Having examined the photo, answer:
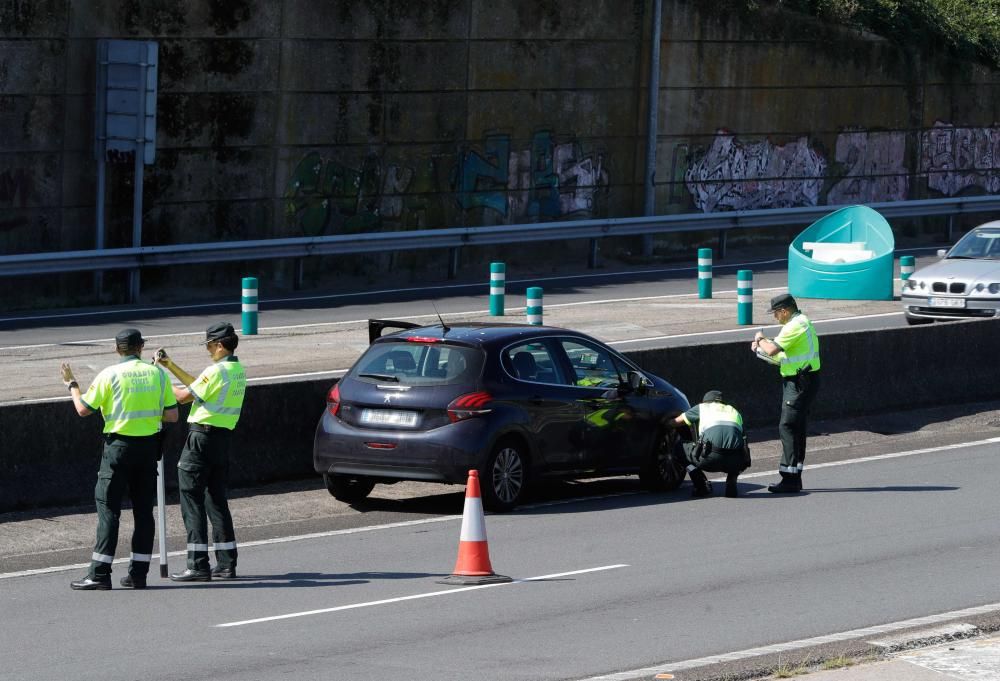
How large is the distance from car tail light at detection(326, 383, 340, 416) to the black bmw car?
2 cm

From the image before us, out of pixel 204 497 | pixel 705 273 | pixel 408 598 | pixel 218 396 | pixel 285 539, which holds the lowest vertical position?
pixel 285 539

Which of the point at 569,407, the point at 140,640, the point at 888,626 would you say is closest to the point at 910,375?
the point at 569,407

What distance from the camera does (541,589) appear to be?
11.4m

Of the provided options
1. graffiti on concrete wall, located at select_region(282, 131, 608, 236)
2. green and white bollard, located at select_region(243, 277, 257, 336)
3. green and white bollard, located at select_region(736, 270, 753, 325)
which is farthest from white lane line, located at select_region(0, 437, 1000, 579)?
graffiti on concrete wall, located at select_region(282, 131, 608, 236)

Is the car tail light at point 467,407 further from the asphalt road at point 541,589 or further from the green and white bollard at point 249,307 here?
the green and white bollard at point 249,307

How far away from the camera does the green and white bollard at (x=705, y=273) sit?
28.3 m

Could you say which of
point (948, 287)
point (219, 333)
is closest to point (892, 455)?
point (948, 287)

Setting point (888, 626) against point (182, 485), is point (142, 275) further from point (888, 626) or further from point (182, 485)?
point (888, 626)

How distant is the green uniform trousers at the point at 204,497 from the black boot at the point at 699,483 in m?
4.81

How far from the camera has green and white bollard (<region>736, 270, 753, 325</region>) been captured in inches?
995

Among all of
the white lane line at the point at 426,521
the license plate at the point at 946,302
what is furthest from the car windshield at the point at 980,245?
the white lane line at the point at 426,521

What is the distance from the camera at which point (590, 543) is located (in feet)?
42.9

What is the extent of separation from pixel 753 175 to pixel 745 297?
13.5m

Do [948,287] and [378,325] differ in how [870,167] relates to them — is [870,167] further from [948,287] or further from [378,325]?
[378,325]
